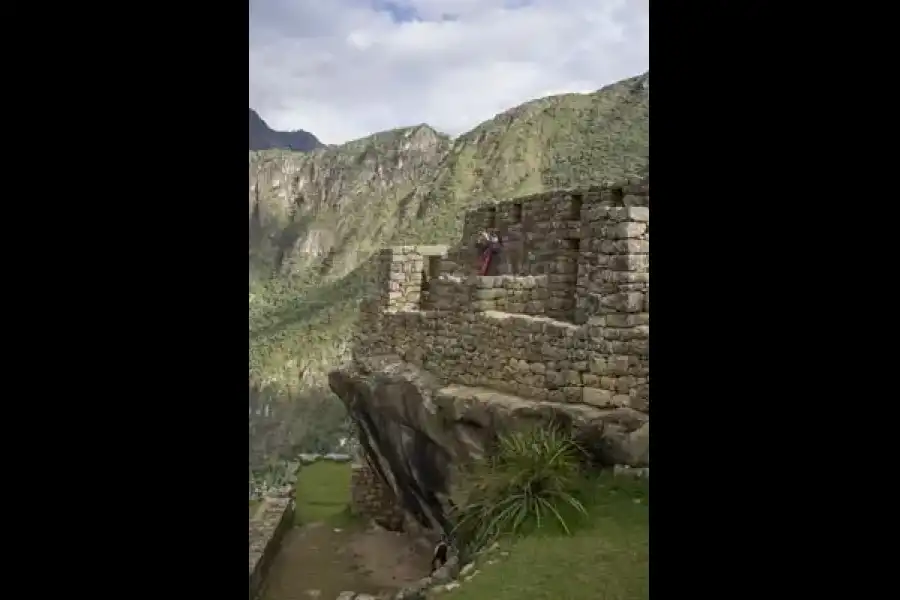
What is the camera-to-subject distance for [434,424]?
29.2 feet

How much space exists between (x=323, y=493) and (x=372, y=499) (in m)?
3.23

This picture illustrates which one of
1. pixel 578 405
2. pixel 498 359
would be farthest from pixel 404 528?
pixel 578 405

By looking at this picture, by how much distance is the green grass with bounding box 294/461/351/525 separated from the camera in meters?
13.9

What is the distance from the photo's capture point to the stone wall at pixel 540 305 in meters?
7.12

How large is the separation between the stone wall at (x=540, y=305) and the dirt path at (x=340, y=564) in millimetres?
2779

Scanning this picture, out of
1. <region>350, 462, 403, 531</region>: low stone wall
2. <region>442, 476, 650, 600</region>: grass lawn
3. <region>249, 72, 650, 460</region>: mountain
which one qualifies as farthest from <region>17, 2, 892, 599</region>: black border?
<region>249, 72, 650, 460</region>: mountain

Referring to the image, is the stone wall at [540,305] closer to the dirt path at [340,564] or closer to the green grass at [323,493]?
the dirt path at [340,564]

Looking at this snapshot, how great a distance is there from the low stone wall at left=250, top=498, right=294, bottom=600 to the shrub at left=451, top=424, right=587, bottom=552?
4.18 metres
